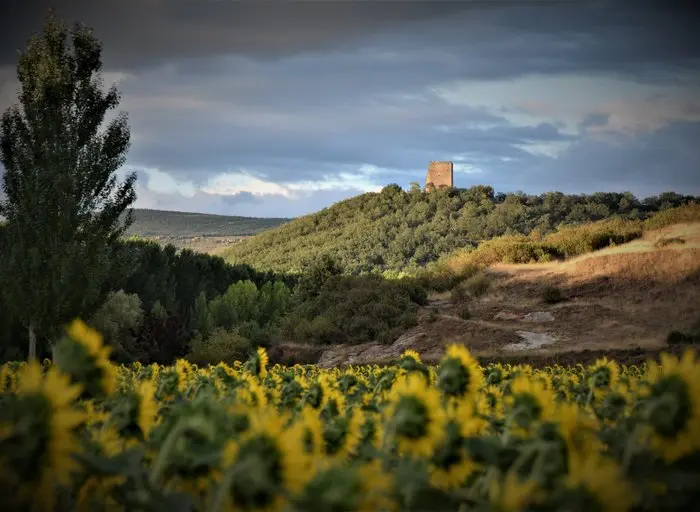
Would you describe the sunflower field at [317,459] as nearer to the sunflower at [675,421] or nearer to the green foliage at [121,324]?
the sunflower at [675,421]

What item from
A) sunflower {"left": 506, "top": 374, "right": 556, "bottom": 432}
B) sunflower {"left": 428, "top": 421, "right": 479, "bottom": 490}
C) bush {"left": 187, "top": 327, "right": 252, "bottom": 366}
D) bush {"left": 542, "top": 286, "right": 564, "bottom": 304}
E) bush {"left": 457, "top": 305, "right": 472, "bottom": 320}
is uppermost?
sunflower {"left": 506, "top": 374, "right": 556, "bottom": 432}

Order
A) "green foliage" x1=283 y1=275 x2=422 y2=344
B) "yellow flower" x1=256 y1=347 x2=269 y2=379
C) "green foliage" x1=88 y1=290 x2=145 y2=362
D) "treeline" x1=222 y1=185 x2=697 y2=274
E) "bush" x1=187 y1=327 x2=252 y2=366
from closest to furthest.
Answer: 1. "yellow flower" x1=256 y1=347 x2=269 y2=379
2. "green foliage" x1=88 y1=290 x2=145 y2=362
3. "bush" x1=187 y1=327 x2=252 y2=366
4. "green foliage" x1=283 y1=275 x2=422 y2=344
5. "treeline" x1=222 y1=185 x2=697 y2=274

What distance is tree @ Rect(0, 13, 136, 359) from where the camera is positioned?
56.2 feet

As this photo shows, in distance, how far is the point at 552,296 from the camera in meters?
24.6

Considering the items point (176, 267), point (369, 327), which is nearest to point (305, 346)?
point (369, 327)

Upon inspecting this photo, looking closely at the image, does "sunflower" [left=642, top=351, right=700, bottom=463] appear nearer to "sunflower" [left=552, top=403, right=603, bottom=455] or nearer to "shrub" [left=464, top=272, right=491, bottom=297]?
"sunflower" [left=552, top=403, right=603, bottom=455]

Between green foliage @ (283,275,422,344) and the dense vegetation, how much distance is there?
79467 mm

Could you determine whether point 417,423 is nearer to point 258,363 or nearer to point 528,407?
point 528,407

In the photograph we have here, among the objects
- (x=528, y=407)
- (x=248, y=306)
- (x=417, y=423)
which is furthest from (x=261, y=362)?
(x=248, y=306)

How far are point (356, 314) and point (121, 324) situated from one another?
26.2ft

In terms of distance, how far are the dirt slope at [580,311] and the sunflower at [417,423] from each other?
1721 cm

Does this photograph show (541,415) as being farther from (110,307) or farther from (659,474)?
(110,307)

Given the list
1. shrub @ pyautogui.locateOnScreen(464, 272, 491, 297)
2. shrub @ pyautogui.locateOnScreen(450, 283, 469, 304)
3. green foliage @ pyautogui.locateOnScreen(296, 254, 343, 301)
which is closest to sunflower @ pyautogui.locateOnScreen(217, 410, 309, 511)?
shrub @ pyautogui.locateOnScreen(464, 272, 491, 297)

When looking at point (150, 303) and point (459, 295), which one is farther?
point (150, 303)
